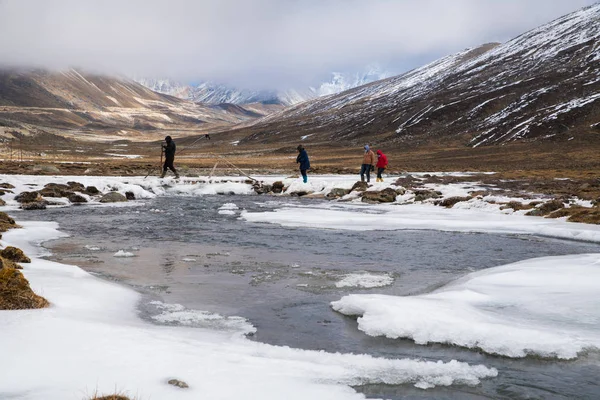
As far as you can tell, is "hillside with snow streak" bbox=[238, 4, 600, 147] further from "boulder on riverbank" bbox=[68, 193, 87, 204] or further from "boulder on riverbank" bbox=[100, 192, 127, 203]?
"boulder on riverbank" bbox=[68, 193, 87, 204]

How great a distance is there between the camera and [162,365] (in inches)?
197

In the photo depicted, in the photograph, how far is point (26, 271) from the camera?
875cm

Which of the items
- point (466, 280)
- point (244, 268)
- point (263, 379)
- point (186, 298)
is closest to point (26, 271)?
point (186, 298)

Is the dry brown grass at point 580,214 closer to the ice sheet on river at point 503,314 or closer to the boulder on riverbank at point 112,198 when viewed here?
the ice sheet on river at point 503,314

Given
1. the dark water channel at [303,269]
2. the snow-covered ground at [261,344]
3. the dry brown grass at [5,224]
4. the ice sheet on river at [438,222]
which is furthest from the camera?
the ice sheet on river at [438,222]

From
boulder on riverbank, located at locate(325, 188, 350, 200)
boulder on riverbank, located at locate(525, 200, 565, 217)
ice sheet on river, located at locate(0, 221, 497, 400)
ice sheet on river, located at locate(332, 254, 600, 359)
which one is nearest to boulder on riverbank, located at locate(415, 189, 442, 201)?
boulder on riverbank, located at locate(325, 188, 350, 200)

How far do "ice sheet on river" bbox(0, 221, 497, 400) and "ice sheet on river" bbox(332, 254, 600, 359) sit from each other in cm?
79

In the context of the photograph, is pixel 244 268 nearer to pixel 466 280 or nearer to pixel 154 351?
pixel 466 280

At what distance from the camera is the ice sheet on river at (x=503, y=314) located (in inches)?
241

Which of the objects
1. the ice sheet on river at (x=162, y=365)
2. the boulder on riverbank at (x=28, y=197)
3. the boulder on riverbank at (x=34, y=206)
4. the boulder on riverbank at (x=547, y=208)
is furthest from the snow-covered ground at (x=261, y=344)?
the boulder on riverbank at (x=28, y=197)

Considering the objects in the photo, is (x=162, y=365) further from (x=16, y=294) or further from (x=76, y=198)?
(x=76, y=198)

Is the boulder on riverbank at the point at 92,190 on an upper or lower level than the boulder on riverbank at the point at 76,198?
upper

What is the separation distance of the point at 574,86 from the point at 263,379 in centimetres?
12787

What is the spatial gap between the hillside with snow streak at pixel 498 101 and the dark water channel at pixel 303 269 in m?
91.7
